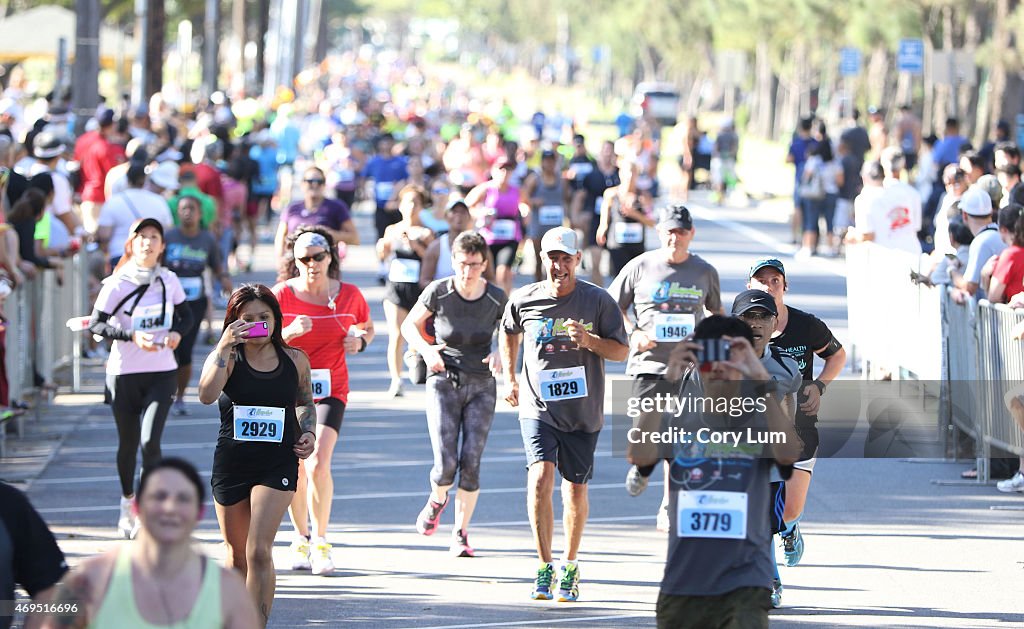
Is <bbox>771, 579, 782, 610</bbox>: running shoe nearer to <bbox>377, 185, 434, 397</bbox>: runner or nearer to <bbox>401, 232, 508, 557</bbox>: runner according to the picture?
<bbox>401, 232, 508, 557</bbox>: runner

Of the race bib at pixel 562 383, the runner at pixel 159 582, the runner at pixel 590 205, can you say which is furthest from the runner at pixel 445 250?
the runner at pixel 159 582

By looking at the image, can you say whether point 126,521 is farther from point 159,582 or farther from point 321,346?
point 159,582

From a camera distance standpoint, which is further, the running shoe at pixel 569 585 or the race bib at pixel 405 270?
the race bib at pixel 405 270

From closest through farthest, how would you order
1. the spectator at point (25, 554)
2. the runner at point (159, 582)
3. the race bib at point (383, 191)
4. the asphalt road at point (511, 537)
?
the runner at point (159, 582)
the spectator at point (25, 554)
the asphalt road at point (511, 537)
the race bib at point (383, 191)

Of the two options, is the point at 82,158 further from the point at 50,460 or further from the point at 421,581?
the point at 421,581

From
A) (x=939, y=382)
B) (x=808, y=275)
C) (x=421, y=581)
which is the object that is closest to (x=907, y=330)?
(x=939, y=382)

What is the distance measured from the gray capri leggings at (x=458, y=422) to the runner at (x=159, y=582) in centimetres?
485

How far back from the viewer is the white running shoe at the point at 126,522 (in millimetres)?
10625

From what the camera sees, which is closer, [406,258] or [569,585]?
[569,585]

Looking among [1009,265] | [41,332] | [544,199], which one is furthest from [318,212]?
[544,199]

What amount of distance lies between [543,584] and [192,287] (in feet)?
19.0

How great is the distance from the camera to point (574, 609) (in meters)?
9.02

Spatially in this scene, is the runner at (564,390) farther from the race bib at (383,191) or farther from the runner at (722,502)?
the race bib at (383,191)

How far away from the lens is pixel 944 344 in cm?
1309
